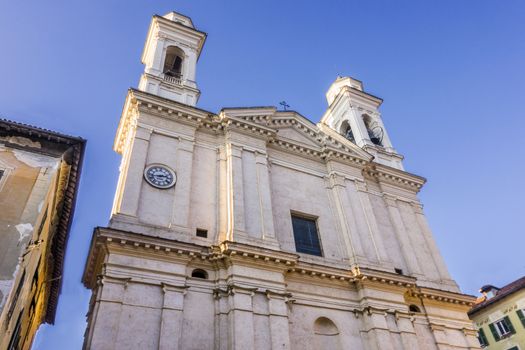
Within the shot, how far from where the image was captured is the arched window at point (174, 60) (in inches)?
892

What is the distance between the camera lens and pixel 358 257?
673 inches

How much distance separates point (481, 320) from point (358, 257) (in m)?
17.6

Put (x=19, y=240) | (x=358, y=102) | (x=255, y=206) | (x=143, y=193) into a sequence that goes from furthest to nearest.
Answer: (x=358, y=102) < (x=255, y=206) < (x=143, y=193) < (x=19, y=240)

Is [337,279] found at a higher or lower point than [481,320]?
lower

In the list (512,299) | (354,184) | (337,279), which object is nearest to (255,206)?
(337,279)

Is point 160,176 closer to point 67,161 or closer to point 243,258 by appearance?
point 67,161

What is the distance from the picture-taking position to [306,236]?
17625 millimetres

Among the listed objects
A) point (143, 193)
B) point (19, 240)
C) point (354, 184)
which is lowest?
point (19, 240)

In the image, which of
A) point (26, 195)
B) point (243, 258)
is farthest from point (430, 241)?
point (26, 195)

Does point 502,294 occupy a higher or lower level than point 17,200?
higher

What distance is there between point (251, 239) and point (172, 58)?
1227cm

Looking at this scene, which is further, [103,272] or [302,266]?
[302,266]

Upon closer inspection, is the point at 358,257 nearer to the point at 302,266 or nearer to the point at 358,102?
the point at 302,266

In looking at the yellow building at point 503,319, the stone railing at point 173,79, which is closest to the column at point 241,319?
the stone railing at point 173,79
